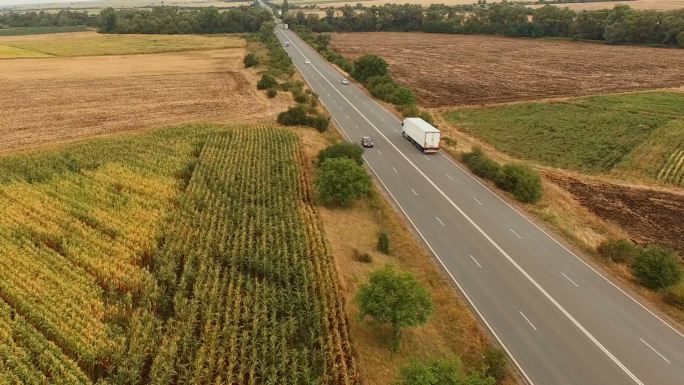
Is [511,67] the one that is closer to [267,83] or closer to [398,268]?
[267,83]

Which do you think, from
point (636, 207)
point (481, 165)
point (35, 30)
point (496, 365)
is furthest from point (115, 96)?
point (35, 30)

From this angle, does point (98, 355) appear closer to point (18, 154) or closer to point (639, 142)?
point (18, 154)

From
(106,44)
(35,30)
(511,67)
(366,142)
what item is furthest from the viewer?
(35,30)

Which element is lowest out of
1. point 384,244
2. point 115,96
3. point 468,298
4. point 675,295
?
point 468,298

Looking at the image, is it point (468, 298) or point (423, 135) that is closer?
Result: point (468, 298)

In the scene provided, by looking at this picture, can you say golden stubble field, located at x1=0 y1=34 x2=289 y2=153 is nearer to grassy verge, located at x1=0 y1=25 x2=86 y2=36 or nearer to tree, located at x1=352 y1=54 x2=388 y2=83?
tree, located at x1=352 y1=54 x2=388 y2=83
